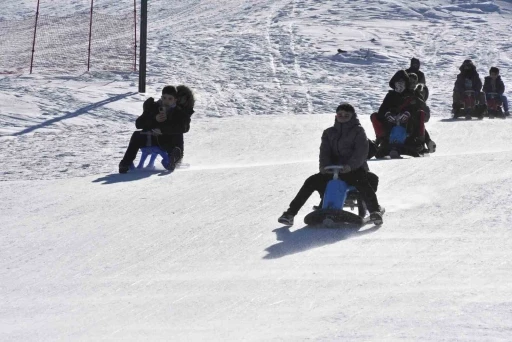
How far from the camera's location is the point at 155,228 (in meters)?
9.59

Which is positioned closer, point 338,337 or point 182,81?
point 338,337

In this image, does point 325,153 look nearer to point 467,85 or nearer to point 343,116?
point 343,116

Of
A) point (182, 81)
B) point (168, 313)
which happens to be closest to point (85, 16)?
point (182, 81)

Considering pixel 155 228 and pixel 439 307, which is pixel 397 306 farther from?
pixel 155 228

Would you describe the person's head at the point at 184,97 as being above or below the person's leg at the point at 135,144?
above

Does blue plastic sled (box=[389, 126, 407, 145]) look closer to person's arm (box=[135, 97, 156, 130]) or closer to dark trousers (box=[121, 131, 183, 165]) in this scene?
dark trousers (box=[121, 131, 183, 165])

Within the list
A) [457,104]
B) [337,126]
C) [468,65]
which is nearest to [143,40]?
[457,104]

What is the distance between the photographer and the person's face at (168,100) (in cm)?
1328

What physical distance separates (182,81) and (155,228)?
14.9 meters

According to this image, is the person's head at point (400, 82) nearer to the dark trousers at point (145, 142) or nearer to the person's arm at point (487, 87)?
the dark trousers at point (145, 142)

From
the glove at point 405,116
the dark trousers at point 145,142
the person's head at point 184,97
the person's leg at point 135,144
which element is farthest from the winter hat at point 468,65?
the person's leg at point 135,144

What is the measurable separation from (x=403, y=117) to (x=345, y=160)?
4.92 m

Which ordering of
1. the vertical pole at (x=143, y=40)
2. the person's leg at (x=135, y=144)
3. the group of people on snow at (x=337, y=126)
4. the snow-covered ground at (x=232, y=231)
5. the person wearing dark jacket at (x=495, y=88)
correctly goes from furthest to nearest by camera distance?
the person wearing dark jacket at (x=495, y=88), the vertical pole at (x=143, y=40), the person's leg at (x=135, y=144), the group of people on snow at (x=337, y=126), the snow-covered ground at (x=232, y=231)

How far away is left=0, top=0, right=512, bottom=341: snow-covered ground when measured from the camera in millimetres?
6461
